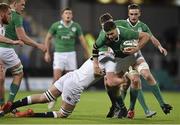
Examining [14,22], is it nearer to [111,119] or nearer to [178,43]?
[111,119]

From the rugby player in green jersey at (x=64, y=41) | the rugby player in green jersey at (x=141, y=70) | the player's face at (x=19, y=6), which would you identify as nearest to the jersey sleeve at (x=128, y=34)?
the rugby player in green jersey at (x=141, y=70)

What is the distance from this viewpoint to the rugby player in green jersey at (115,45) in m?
12.1

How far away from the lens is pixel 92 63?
12.3 meters

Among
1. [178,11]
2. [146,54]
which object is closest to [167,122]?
[146,54]

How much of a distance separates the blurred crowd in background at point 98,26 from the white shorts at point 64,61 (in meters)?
5.09

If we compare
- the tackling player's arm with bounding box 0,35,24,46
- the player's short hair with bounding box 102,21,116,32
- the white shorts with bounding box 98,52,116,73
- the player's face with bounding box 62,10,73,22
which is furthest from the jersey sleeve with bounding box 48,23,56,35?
the player's short hair with bounding box 102,21,116,32

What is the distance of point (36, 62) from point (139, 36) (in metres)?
12.8

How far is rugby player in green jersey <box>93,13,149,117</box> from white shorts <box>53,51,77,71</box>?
422 centimetres

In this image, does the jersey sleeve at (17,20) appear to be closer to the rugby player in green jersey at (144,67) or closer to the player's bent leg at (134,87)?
the rugby player in green jersey at (144,67)

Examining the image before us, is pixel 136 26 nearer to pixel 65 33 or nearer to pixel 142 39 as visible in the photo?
pixel 142 39

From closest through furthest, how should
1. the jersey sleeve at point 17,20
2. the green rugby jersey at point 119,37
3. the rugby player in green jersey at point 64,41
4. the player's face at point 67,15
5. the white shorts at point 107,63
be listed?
the green rugby jersey at point 119,37 < the white shorts at point 107,63 < the jersey sleeve at point 17,20 < the player's face at point 67,15 < the rugby player in green jersey at point 64,41

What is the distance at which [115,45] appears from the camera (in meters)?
12.4

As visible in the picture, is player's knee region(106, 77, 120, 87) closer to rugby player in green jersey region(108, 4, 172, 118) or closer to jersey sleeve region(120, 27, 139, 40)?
rugby player in green jersey region(108, 4, 172, 118)

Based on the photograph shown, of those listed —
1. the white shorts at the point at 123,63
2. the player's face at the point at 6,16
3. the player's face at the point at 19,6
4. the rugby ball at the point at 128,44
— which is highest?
the player's face at the point at 19,6
